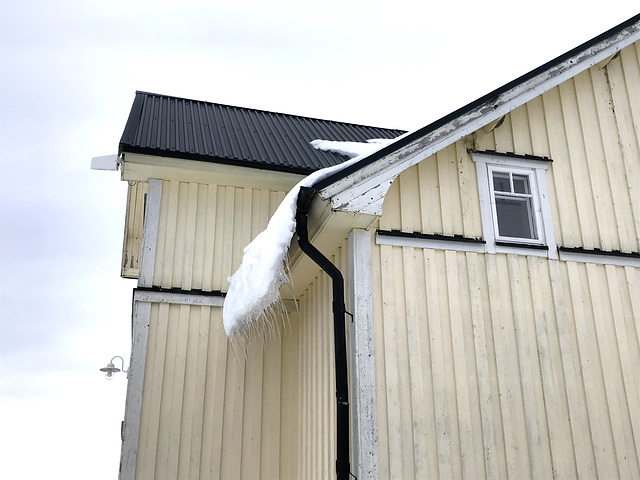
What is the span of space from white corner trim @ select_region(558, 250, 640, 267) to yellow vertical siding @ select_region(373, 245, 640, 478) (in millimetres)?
90

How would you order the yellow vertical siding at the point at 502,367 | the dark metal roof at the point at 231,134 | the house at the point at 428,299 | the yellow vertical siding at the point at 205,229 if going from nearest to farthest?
the yellow vertical siding at the point at 502,367 < the house at the point at 428,299 < the yellow vertical siding at the point at 205,229 < the dark metal roof at the point at 231,134

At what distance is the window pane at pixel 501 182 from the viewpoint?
277 inches

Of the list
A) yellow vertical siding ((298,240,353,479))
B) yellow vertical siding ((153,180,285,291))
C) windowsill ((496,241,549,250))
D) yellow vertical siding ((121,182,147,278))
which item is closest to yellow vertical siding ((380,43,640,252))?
windowsill ((496,241,549,250))

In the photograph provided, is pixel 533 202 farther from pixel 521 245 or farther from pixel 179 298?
pixel 179 298

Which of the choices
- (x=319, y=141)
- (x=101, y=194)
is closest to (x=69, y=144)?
(x=101, y=194)

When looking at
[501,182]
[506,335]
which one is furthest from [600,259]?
[506,335]

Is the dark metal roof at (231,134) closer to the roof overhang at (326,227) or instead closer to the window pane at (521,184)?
the roof overhang at (326,227)

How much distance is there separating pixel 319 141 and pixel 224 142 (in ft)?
5.44

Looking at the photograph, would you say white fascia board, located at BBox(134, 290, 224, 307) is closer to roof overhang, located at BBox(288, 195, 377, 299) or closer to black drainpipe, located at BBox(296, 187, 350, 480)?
roof overhang, located at BBox(288, 195, 377, 299)

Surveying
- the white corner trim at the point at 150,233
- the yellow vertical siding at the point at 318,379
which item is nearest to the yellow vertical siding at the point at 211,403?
the white corner trim at the point at 150,233

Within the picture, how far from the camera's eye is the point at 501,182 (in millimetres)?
7062

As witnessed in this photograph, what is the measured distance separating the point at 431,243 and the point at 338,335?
1.35 m

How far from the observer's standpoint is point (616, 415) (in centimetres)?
621

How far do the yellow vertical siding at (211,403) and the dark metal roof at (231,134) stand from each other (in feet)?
6.88
